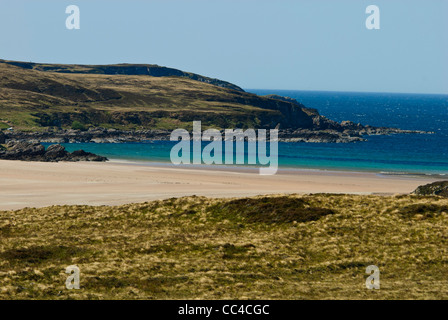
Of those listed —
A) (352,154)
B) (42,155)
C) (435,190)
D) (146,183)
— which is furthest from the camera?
(352,154)

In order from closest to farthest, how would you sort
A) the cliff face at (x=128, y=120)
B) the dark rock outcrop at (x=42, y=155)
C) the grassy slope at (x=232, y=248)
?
1. the grassy slope at (x=232, y=248)
2. the dark rock outcrop at (x=42, y=155)
3. the cliff face at (x=128, y=120)

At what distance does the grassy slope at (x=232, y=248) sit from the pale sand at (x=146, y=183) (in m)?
12.9

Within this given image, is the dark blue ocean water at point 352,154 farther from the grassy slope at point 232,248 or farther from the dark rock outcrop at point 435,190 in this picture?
the grassy slope at point 232,248

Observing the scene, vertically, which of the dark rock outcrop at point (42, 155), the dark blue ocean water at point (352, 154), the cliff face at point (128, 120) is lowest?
the dark blue ocean water at point (352, 154)

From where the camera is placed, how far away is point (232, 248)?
1302 inches

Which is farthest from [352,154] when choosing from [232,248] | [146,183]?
[232,248]

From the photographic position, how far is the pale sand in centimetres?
5872

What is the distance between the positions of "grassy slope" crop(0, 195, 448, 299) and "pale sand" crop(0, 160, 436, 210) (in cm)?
1285

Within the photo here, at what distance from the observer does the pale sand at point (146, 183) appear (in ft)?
193

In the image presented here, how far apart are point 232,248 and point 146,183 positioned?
40.7 meters

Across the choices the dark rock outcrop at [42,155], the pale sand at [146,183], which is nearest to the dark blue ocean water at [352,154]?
the dark rock outcrop at [42,155]

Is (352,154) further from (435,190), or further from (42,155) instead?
(435,190)

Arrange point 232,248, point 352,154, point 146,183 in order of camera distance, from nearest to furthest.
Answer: point 232,248 → point 146,183 → point 352,154
